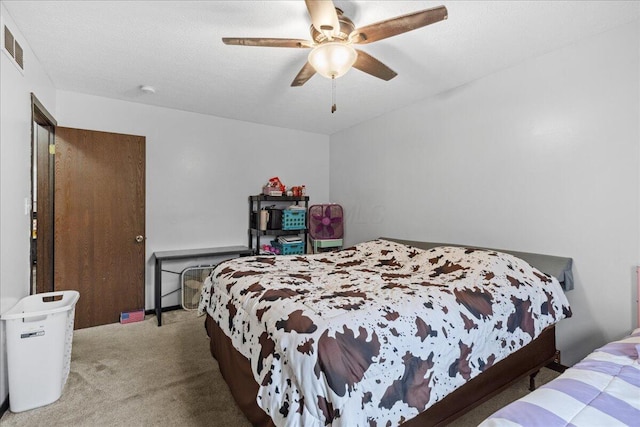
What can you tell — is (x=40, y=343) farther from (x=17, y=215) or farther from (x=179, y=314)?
(x=179, y=314)

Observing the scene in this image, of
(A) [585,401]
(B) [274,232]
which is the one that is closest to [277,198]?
(B) [274,232]

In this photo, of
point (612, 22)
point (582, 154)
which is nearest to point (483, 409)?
point (582, 154)

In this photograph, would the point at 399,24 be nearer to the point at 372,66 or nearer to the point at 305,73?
the point at 372,66

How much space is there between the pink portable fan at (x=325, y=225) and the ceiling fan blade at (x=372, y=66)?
2.48m

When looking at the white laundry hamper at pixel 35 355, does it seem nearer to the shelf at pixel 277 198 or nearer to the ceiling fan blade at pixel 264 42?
the ceiling fan blade at pixel 264 42

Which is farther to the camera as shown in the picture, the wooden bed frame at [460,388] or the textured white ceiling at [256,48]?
the textured white ceiling at [256,48]

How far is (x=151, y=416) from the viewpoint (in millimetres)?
1814

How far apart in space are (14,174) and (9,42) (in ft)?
2.71

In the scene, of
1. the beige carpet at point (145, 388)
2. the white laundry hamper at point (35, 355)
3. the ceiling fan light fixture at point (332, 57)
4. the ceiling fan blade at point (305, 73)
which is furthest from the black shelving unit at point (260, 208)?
the ceiling fan light fixture at point (332, 57)

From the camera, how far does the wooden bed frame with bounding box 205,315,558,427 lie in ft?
5.01

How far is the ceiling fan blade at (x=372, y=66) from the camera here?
1.96 meters

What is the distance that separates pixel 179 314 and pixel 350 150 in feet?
10.2

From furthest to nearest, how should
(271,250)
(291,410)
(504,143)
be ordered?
(271,250)
(504,143)
(291,410)

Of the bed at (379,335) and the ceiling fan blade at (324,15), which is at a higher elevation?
the ceiling fan blade at (324,15)
